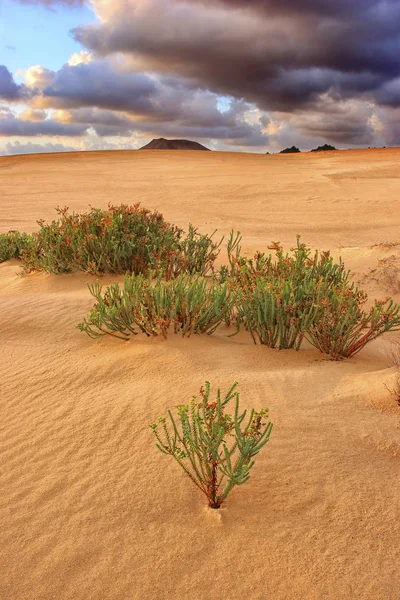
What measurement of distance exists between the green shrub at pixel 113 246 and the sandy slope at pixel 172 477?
3.90 feet

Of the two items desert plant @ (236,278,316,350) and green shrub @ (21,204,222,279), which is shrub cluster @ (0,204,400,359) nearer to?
desert plant @ (236,278,316,350)

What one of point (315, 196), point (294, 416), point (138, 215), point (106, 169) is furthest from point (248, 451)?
point (106, 169)

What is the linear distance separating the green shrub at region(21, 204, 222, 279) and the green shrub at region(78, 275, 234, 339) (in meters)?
2.20

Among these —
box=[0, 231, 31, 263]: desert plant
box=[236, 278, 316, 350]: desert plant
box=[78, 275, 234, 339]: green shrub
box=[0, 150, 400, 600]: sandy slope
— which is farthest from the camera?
box=[0, 231, 31, 263]: desert plant

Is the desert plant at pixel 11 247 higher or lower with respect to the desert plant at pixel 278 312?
lower

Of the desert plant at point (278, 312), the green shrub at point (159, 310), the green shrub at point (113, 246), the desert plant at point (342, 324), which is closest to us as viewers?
the desert plant at point (342, 324)

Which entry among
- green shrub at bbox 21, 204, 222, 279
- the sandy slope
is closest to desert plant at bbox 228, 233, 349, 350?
the sandy slope

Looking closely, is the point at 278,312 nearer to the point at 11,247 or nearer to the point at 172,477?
the point at 172,477

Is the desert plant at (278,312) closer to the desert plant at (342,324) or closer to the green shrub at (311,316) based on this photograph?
the green shrub at (311,316)

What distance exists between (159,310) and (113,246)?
9.49 feet

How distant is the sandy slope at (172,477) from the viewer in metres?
2.26

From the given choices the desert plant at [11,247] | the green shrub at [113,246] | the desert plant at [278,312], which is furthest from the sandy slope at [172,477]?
the desert plant at [11,247]

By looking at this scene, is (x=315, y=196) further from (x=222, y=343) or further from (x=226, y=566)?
(x=226, y=566)

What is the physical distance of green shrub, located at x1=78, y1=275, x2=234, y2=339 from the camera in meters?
4.64
